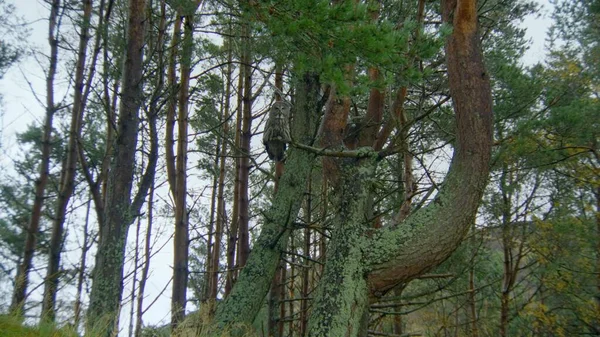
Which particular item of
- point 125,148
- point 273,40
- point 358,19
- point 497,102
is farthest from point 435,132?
point 125,148

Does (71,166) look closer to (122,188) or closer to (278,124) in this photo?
(122,188)

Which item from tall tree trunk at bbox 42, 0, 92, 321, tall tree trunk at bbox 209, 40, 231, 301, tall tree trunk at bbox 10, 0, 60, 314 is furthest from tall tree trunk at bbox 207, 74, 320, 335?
tall tree trunk at bbox 10, 0, 60, 314

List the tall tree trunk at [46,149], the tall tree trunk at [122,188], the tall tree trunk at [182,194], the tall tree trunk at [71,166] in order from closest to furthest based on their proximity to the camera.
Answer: the tall tree trunk at [122,188]
the tall tree trunk at [182,194]
the tall tree trunk at [71,166]
the tall tree trunk at [46,149]

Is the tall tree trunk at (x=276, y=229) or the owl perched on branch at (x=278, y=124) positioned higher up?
the owl perched on branch at (x=278, y=124)

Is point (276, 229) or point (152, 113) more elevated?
point (152, 113)

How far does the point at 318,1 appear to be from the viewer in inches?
158

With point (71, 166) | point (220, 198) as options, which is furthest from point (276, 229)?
point (71, 166)

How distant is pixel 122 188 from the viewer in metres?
5.07

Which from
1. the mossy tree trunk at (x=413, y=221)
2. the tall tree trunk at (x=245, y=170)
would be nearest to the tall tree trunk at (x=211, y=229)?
the tall tree trunk at (x=245, y=170)

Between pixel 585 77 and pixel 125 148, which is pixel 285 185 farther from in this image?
pixel 585 77

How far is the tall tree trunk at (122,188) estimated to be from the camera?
485 centimetres

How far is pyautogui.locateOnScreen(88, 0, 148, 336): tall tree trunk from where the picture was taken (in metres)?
4.85

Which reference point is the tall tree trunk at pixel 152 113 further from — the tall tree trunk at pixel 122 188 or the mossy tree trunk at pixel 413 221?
the mossy tree trunk at pixel 413 221

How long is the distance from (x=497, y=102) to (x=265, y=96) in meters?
3.66
